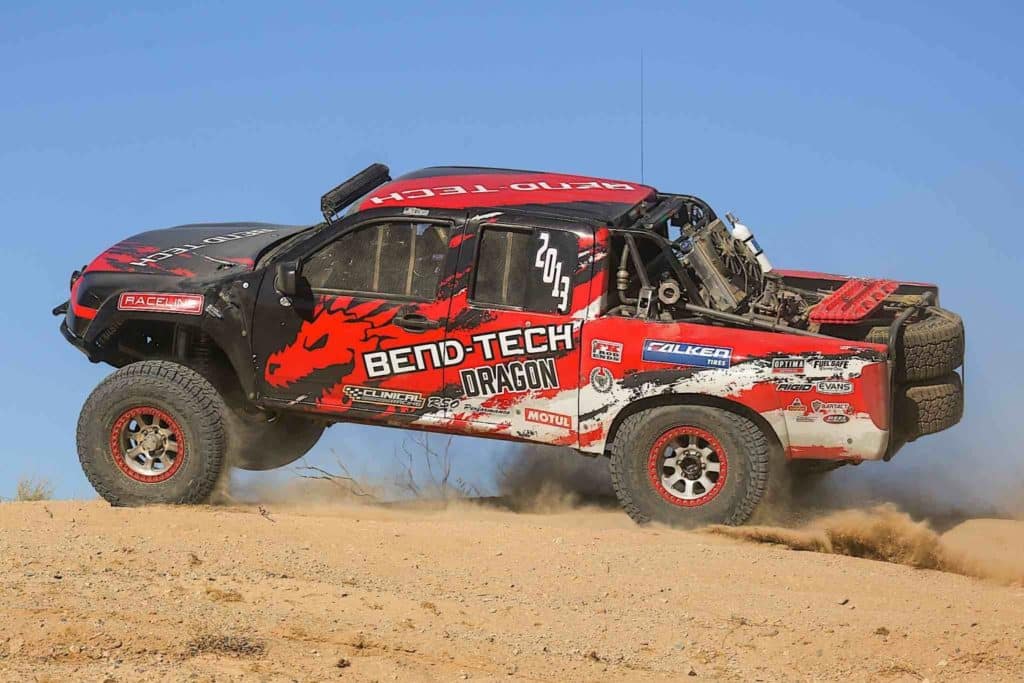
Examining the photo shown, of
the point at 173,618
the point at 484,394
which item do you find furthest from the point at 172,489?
the point at 173,618

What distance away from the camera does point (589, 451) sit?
942 cm

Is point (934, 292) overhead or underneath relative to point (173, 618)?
overhead

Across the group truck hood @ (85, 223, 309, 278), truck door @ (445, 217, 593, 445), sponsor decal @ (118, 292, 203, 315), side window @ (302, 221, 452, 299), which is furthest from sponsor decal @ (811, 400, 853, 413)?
sponsor decal @ (118, 292, 203, 315)

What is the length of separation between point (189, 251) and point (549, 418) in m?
2.70

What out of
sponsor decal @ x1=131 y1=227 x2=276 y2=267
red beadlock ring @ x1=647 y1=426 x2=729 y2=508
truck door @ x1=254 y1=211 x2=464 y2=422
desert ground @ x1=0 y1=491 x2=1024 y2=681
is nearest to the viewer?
desert ground @ x1=0 y1=491 x2=1024 y2=681

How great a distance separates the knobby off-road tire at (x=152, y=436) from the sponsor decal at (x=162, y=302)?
1.13 ft

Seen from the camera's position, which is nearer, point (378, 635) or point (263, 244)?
point (378, 635)

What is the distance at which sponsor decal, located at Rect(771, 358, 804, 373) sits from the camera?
9.02 m

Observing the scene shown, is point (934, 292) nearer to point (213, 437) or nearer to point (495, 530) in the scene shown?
point (495, 530)

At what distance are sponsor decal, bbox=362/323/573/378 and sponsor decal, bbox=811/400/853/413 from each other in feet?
4.75

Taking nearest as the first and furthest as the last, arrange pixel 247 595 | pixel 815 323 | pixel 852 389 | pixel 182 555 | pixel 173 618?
pixel 173 618 → pixel 247 595 → pixel 182 555 → pixel 852 389 → pixel 815 323

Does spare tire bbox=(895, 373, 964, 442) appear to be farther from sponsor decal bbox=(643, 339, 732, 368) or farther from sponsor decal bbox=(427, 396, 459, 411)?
sponsor decal bbox=(427, 396, 459, 411)

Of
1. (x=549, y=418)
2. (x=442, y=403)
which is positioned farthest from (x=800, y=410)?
(x=442, y=403)

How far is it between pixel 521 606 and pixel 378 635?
0.90 metres
